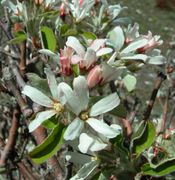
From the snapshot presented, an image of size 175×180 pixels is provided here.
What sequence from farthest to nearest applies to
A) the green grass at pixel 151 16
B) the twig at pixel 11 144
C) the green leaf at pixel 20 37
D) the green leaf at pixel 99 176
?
the green grass at pixel 151 16
the twig at pixel 11 144
the green leaf at pixel 20 37
the green leaf at pixel 99 176

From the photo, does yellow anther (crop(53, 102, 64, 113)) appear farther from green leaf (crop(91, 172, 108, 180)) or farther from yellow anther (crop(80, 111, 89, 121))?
green leaf (crop(91, 172, 108, 180))

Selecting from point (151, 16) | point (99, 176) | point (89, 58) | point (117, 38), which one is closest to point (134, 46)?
point (117, 38)

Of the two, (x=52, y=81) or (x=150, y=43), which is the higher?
(x=52, y=81)

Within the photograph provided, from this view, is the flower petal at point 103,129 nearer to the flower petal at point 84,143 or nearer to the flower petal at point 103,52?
the flower petal at point 84,143

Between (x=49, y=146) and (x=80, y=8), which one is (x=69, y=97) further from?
(x=80, y=8)

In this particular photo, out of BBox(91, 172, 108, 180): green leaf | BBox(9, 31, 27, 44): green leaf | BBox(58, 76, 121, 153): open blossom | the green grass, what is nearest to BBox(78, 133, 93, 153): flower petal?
BBox(58, 76, 121, 153): open blossom

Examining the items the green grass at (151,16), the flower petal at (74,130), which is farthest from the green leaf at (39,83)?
the green grass at (151,16)

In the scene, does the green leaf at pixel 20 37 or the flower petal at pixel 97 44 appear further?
the green leaf at pixel 20 37
